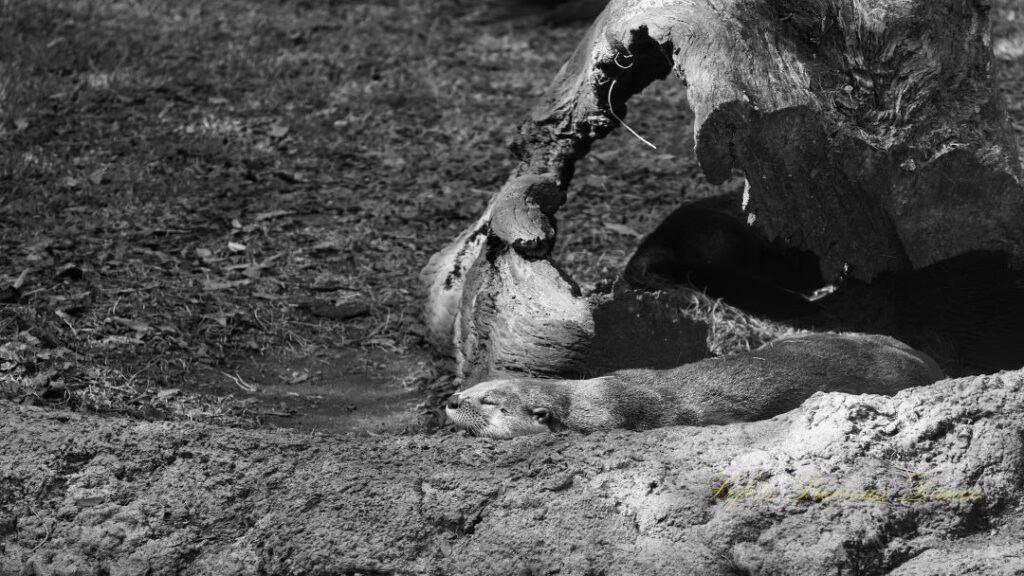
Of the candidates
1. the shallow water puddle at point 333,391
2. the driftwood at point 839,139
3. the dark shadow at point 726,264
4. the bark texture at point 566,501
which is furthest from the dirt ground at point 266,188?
the bark texture at point 566,501

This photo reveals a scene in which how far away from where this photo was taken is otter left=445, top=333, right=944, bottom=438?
4.54 metres

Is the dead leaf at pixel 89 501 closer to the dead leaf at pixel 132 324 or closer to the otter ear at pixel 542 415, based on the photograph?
the otter ear at pixel 542 415

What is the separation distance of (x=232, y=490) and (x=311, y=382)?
1.93m

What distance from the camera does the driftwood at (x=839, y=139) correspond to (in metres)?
4.32

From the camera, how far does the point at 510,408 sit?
453cm

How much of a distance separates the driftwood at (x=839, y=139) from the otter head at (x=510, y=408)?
15cm

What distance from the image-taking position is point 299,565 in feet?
9.92

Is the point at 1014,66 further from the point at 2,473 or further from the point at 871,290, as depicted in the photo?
the point at 2,473

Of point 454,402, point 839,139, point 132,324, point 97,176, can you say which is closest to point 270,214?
point 97,176

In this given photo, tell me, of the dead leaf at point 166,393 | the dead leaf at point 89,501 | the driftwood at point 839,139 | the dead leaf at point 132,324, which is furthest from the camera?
the dead leaf at point 132,324

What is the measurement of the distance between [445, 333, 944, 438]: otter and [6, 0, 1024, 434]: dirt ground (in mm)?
474

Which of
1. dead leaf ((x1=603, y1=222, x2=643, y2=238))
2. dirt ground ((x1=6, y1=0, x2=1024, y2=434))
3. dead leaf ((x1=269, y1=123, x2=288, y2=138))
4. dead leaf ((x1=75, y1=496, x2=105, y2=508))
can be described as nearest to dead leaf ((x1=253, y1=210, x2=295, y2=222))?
dirt ground ((x1=6, y1=0, x2=1024, y2=434))

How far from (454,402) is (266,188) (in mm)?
3339

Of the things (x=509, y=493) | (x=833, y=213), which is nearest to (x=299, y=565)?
(x=509, y=493)
